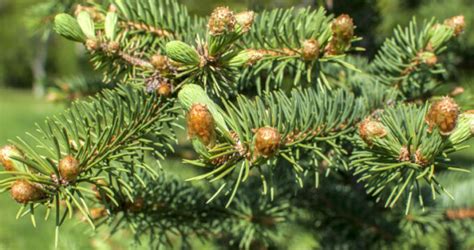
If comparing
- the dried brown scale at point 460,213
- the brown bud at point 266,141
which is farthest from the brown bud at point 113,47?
the dried brown scale at point 460,213

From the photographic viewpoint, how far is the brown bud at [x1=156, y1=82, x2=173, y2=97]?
649 mm

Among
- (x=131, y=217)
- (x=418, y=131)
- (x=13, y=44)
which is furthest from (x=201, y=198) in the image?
(x=13, y=44)

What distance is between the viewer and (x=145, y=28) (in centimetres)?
77

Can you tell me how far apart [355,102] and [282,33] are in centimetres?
14

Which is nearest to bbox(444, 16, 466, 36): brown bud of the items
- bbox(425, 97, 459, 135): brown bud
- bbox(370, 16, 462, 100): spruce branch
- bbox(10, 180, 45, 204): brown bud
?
bbox(370, 16, 462, 100): spruce branch

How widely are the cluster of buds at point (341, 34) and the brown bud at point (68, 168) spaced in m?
0.35

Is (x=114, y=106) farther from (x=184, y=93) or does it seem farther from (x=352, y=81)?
(x=352, y=81)

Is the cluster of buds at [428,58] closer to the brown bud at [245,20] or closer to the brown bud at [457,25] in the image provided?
the brown bud at [457,25]

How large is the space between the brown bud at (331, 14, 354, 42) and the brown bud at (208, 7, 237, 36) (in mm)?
155

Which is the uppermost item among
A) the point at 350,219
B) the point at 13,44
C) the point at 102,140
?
the point at 13,44

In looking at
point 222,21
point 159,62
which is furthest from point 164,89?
point 222,21

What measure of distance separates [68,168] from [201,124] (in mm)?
147

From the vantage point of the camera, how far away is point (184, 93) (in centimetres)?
58

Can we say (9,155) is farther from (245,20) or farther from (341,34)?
Answer: (341,34)
